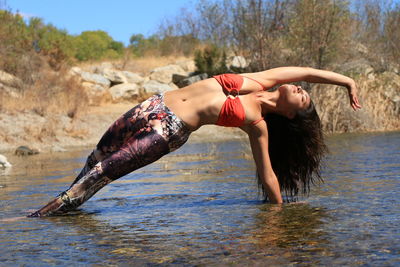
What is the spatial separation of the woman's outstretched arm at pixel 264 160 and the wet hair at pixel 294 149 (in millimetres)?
163

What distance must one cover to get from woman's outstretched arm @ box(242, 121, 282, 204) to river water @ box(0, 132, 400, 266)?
0.75ft

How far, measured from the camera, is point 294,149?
6008 mm

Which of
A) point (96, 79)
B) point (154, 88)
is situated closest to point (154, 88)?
point (154, 88)

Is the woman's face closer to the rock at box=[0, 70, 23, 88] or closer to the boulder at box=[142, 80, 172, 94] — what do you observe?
the rock at box=[0, 70, 23, 88]

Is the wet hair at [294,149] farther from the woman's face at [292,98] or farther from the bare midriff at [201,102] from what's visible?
the bare midriff at [201,102]

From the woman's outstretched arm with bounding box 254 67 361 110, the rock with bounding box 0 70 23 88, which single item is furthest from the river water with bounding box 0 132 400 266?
the rock with bounding box 0 70 23 88

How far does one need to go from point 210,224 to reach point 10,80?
59.8 ft

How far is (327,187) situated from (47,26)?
2612cm

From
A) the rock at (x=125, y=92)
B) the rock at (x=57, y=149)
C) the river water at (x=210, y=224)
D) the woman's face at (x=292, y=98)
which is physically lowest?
the river water at (x=210, y=224)

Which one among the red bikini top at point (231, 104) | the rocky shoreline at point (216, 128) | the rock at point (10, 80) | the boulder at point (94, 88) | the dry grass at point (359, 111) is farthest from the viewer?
the boulder at point (94, 88)

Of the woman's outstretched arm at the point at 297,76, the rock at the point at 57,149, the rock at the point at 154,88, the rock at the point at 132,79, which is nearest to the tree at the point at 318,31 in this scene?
the rock at the point at 57,149

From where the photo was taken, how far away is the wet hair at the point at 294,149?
19.0ft

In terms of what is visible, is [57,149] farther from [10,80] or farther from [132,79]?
[132,79]

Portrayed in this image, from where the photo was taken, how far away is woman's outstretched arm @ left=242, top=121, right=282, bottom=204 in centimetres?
547
